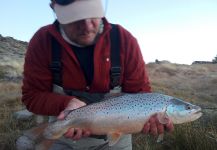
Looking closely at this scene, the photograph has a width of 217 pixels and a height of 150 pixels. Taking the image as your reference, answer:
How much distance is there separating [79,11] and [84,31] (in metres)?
0.20

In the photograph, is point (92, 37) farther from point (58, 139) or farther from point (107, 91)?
point (58, 139)

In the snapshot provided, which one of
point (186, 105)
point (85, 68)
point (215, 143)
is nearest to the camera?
point (186, 105)

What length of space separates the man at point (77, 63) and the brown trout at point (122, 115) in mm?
A: 109

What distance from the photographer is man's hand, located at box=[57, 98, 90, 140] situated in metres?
5.21

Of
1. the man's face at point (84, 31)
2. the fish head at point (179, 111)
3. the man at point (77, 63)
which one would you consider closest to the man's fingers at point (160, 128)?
the fish head at point (179, 111)

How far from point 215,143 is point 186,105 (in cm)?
261

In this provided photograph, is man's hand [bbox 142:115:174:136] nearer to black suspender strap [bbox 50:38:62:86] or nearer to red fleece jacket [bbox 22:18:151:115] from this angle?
red fleece jacket [bbox 22:18:151:115]

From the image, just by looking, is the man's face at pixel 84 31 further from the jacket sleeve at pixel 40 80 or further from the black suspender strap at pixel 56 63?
the jacket sleeve at pixel 40 80

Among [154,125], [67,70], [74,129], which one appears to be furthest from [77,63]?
[154,125]

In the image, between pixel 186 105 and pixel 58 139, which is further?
pixel 58 139

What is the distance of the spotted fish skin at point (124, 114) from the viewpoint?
5.11 m

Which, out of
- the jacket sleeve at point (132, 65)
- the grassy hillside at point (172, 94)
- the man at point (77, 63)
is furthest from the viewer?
the grassy hillside at point (172, 94)

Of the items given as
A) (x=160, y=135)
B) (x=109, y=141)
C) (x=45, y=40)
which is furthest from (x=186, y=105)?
(x=45, y=40)

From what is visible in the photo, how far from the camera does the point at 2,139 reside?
9.32 metres
